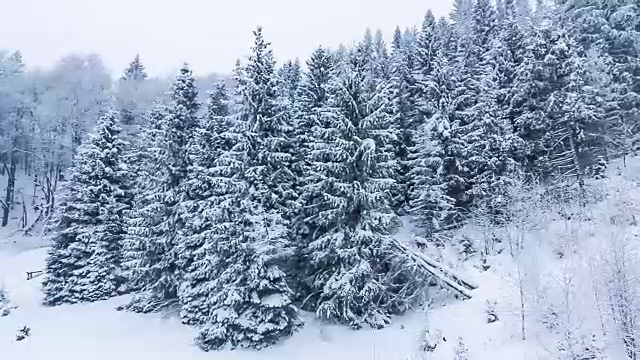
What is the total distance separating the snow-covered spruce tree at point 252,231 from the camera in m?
17.3

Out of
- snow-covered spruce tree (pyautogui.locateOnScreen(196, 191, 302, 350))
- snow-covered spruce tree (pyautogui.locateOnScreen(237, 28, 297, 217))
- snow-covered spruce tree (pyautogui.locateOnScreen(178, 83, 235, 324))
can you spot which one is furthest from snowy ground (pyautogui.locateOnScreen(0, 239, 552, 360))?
snow-covered spruce tree (pyautogui.locateOnScreen(237, 28, 297, 217))

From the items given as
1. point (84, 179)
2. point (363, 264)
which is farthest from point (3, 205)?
point (363, 264)

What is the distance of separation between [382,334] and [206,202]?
9.93 m

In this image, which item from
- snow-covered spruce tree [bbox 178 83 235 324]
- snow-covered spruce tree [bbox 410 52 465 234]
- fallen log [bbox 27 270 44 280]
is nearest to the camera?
snow-covered spruce tree [bbox 178 83 235 324]

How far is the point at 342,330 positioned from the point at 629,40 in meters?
23.5

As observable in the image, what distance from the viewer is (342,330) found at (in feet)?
59.1

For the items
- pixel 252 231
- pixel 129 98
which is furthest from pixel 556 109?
pixel 129 98

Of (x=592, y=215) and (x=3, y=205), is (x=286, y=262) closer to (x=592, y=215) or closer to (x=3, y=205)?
(x=592, y=215)

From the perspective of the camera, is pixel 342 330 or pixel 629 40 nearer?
pixel 342 330

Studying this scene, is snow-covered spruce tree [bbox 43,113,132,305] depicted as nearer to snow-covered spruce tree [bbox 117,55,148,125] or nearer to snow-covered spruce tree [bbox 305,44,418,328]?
snow-covered spruce tree [bbox 305,44,418,328]

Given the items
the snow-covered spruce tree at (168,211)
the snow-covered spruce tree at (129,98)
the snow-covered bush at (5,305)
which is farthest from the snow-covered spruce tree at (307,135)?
the snow-covered spruce tree at (129,98)

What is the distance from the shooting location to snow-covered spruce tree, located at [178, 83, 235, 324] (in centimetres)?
1856

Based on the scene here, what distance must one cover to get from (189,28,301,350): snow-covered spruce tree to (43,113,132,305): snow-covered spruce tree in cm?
1010

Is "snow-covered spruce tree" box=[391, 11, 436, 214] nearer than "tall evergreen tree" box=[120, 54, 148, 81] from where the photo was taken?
Yes
